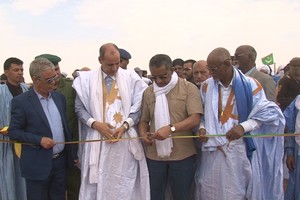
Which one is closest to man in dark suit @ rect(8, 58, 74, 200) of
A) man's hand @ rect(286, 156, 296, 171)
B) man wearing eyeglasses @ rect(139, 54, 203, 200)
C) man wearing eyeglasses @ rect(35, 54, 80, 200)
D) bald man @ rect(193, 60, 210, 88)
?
man wearing eyeglasses @ rect(35, 54, 80, 200)

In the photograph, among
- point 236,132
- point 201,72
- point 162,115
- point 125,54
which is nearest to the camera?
point 236,132

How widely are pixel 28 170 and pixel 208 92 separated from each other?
2.22 metres

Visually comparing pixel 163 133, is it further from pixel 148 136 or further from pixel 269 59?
pixel 269 59

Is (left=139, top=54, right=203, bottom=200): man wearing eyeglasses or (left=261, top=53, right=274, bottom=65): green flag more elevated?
(left=261, top=53, right=274, bottom=65): green flag

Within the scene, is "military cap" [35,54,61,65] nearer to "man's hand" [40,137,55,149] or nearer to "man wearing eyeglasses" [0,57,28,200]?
"man wearing eyeglasses" [0,57,28,200]

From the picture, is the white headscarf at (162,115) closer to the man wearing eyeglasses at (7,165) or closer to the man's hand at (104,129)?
the man's hand at (104,129)

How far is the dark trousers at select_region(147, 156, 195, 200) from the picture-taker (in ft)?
13.4

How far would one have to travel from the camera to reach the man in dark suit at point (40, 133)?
12.7ft

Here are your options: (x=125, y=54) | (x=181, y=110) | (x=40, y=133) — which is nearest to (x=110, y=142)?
(x=40, y=133)

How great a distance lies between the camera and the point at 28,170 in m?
3.89

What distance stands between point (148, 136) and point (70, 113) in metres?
1.20

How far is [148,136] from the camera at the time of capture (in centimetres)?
410

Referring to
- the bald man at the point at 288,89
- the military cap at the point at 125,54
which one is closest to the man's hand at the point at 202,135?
the bald man at the point at 288,89

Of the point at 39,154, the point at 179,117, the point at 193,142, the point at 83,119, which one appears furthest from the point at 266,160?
the point at 39,154
